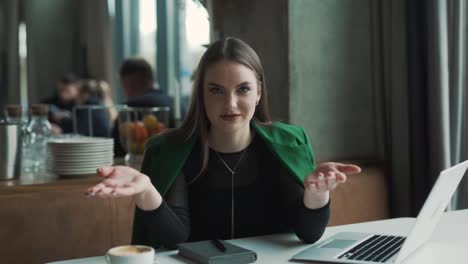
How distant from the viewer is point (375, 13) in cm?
283

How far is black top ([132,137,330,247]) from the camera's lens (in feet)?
6.15

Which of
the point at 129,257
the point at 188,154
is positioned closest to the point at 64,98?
the point at 188,154

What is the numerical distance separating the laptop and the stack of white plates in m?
1.09

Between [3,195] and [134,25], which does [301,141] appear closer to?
[3,195]

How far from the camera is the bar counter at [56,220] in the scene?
2.26 meters

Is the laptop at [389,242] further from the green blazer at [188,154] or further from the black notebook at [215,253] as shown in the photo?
the green blazer at [188,154]

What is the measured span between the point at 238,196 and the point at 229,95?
32 centimetres

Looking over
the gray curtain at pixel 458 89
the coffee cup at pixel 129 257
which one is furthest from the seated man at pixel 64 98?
the coffee cup at pixel 129 257

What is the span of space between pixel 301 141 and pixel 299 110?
766mm

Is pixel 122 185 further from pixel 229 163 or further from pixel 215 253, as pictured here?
pixel 229 163

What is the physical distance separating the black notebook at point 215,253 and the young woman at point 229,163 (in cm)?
19

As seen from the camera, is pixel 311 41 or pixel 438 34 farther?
pixel 311 41

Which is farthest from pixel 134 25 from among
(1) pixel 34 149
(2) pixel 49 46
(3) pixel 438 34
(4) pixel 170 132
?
(4) pixel 170 132

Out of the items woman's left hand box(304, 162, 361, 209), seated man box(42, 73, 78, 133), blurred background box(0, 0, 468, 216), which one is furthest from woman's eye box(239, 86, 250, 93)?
seated man box(42, 73, 78, 133)
